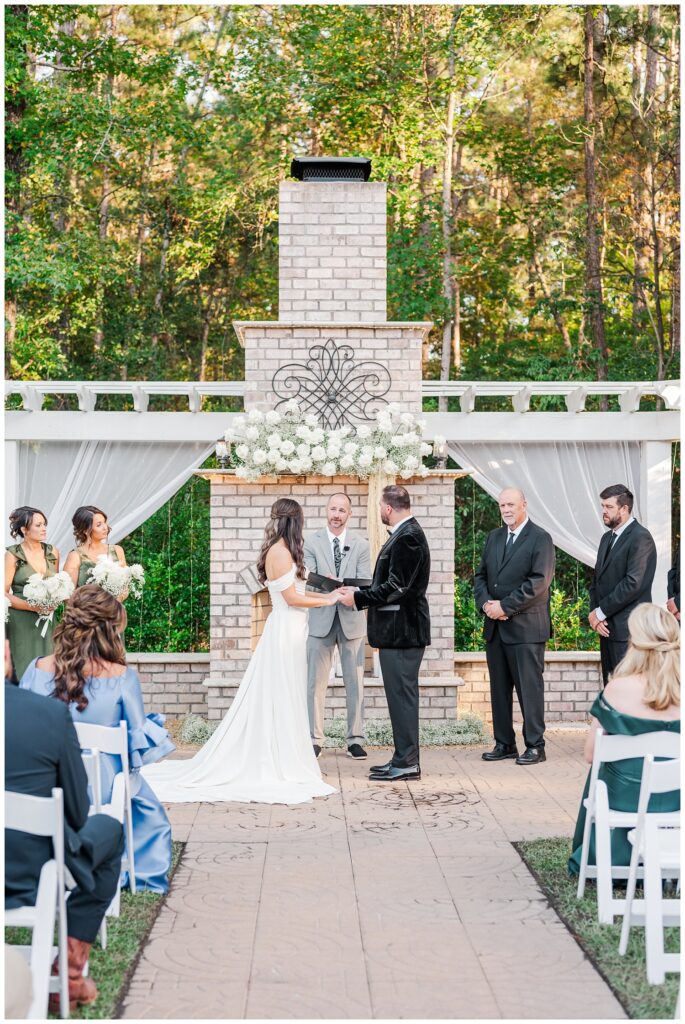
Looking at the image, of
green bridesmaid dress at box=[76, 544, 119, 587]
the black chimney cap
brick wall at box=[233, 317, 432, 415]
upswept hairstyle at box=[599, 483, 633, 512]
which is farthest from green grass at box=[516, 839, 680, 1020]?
the black chimney cap

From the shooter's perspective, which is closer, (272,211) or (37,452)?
(37,452)

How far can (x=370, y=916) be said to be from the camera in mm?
4438

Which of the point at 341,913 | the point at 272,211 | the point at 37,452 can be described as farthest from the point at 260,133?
the point at 341,913

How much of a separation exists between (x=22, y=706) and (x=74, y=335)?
1538 cm

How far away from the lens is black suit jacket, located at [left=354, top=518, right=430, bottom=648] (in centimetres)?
683

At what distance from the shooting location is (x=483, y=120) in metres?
18.4

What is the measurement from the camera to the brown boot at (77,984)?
3477mm

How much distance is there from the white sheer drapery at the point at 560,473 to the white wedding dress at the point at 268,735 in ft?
12.0

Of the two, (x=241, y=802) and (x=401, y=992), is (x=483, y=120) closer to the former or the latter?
(x=241, y=802)

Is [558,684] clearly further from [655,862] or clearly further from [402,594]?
[655,862]

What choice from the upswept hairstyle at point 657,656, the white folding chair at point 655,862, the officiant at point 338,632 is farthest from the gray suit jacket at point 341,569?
the white folding chair at point 655,862

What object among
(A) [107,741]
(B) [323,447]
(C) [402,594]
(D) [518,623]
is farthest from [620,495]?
(A) [107,741]

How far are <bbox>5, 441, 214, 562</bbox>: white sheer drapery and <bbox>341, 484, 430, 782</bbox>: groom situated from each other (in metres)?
3.52

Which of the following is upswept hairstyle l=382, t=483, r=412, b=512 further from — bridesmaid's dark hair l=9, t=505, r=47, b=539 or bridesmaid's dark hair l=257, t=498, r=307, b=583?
bridesmaid's dark hair l=9, t=505, r=47, b=539
